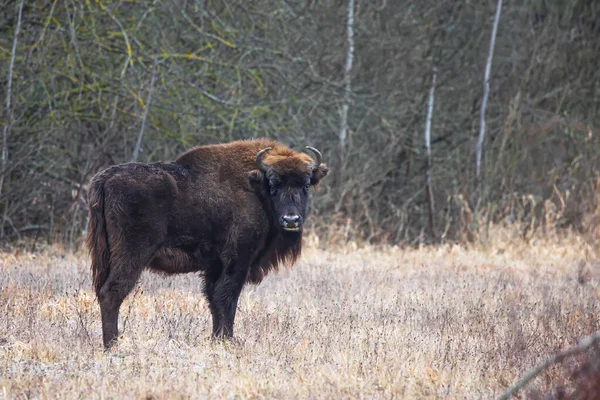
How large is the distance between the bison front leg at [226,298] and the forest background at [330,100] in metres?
5.63

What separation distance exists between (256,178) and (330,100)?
8212mm

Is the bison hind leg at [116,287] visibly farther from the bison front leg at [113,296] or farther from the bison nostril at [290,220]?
the bison nostril at [290,220]

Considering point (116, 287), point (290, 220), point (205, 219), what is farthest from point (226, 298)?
point (116, 287)

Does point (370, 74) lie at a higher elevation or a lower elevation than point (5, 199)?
higher

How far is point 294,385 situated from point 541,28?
16.3m

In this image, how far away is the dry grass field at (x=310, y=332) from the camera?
19.1 ft

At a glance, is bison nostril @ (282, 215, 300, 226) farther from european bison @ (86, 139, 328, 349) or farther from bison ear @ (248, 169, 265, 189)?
bison ear @ (248, 169, 265, 189)

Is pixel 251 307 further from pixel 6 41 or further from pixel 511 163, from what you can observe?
pixel 511 163

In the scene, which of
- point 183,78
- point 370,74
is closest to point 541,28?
point 370,74

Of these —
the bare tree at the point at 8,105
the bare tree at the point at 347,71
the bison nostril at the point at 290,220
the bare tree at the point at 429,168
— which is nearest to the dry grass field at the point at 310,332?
the bison nostril at the point at 290,220

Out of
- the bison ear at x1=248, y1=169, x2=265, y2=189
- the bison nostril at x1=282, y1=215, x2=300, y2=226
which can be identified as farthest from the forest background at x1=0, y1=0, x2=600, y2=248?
the bison nostril at x1=282, y1=215, x2=300, y2=226

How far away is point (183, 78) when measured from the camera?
13695mm

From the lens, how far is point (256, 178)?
7.93 metres

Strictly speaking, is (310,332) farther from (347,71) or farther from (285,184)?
(347,71)
